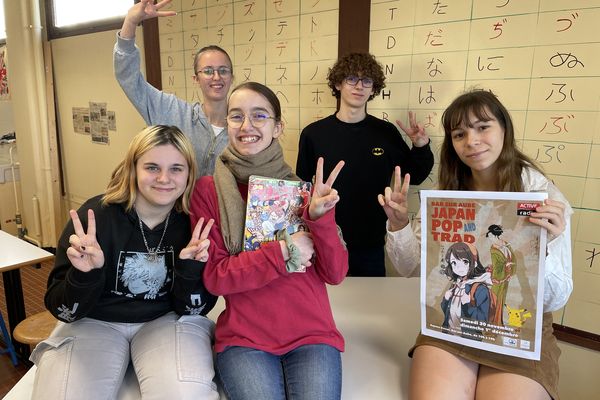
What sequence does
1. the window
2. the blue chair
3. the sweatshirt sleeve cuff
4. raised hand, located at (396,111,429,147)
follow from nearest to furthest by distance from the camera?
the sweatshirt sleeve cuff < raised hand, located at (396,111,429,147) < the blue chair < the window

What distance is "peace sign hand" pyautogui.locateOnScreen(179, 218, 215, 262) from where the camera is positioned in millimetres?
1310

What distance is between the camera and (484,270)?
1.27 metres

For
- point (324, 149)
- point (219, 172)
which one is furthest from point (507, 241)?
point (324, 149)

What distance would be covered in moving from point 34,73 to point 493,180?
470cm

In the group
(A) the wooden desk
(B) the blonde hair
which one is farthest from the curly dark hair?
(A) the wooden desk

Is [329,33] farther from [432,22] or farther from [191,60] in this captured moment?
[191,60]

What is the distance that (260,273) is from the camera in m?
1.30

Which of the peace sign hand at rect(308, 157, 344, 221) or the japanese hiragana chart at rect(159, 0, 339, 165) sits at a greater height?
the japanese hiragana chart at rect(159, 0, 339, 165)

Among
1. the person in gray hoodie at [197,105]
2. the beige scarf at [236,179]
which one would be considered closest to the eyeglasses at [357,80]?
the person in gray hoodie at [197,105]

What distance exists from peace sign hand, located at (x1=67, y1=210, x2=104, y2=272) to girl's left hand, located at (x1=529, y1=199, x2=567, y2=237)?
129 cm

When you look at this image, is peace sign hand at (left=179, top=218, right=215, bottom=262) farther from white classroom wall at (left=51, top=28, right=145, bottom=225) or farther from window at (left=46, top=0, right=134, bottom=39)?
window at (left=46, top=0, right=134, bottom=39)

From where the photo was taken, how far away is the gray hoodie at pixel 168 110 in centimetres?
207

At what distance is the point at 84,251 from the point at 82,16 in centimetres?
381

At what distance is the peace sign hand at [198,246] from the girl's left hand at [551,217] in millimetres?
972
